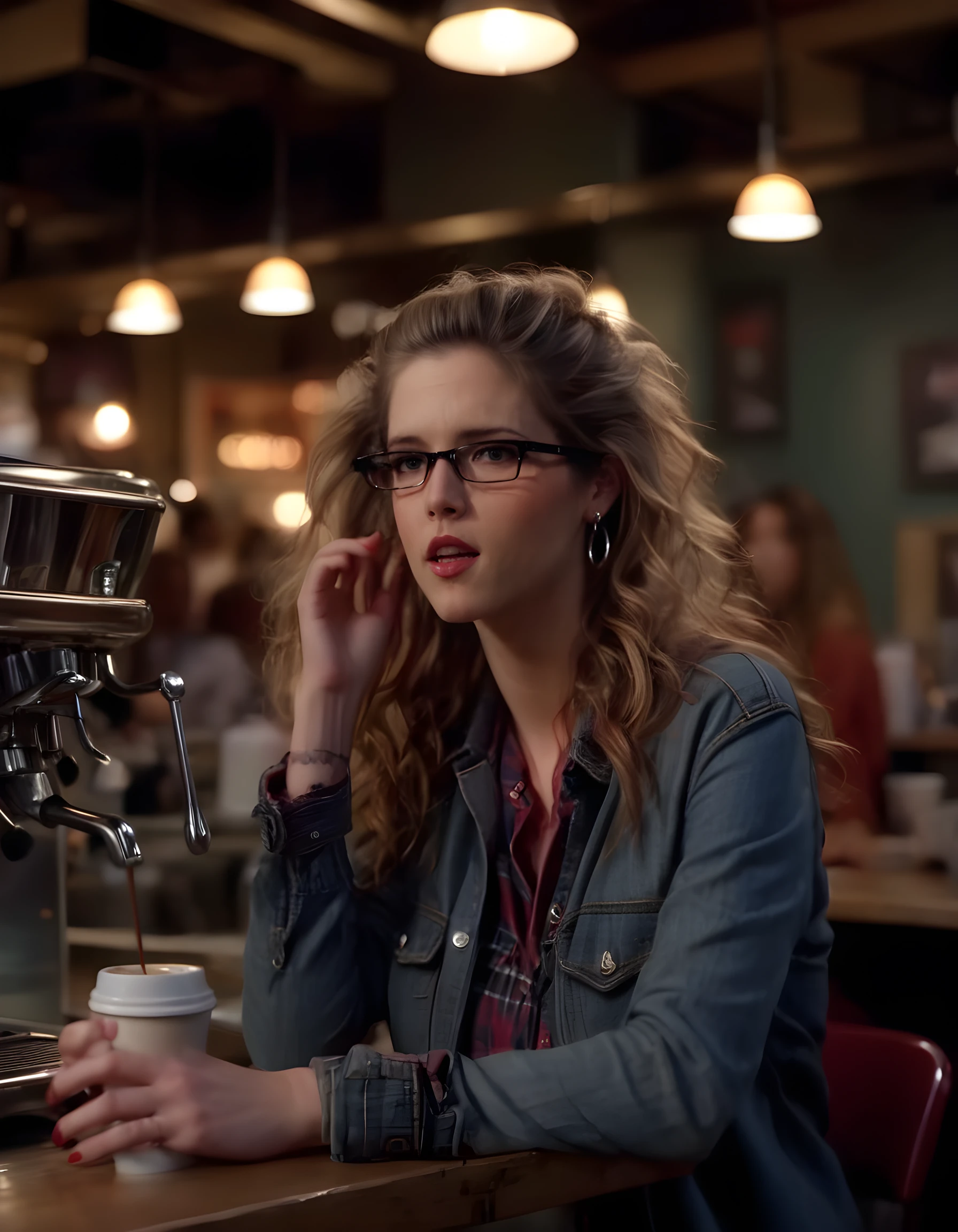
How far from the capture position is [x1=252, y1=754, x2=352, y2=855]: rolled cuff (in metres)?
1.39

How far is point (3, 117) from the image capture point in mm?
3625

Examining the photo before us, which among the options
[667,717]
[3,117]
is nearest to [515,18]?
[3,117]

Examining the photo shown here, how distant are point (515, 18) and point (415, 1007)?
2336 mm

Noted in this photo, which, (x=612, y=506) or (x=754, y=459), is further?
(x=754, y=459)

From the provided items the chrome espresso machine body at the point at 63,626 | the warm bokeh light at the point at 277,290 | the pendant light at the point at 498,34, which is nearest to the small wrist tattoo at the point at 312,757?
the chrome espresso machine body at the point at 63,626

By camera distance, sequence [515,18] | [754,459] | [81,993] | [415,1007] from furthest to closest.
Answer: [754,459] < [515,18] < [81,993] < [415,1007]

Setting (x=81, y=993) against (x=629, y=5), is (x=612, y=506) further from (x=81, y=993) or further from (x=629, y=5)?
(x=629, y=5)

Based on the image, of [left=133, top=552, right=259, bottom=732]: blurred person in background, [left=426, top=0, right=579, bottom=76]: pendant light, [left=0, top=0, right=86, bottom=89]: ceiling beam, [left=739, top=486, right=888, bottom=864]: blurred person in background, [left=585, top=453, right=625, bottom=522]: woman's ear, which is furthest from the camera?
[left=133, top=552, right=259, bottom=732]: blurred person in background

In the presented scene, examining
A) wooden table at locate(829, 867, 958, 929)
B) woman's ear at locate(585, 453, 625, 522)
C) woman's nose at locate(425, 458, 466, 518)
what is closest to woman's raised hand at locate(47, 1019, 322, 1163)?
woman's nose at locate(425, 458, 466, 518)

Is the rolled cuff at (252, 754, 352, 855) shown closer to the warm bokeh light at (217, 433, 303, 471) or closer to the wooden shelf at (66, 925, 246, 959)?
the wooden shelf at (66, 925, 246, 959)

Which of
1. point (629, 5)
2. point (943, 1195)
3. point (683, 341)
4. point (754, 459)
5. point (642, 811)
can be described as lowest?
point (943, 1195)

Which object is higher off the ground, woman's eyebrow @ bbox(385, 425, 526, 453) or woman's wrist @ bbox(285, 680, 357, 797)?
woman's eyebrow @ bbox(385, 425, 526, 453)

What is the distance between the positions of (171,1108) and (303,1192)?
0.11 metres

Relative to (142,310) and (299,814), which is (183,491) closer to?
(142,310)
